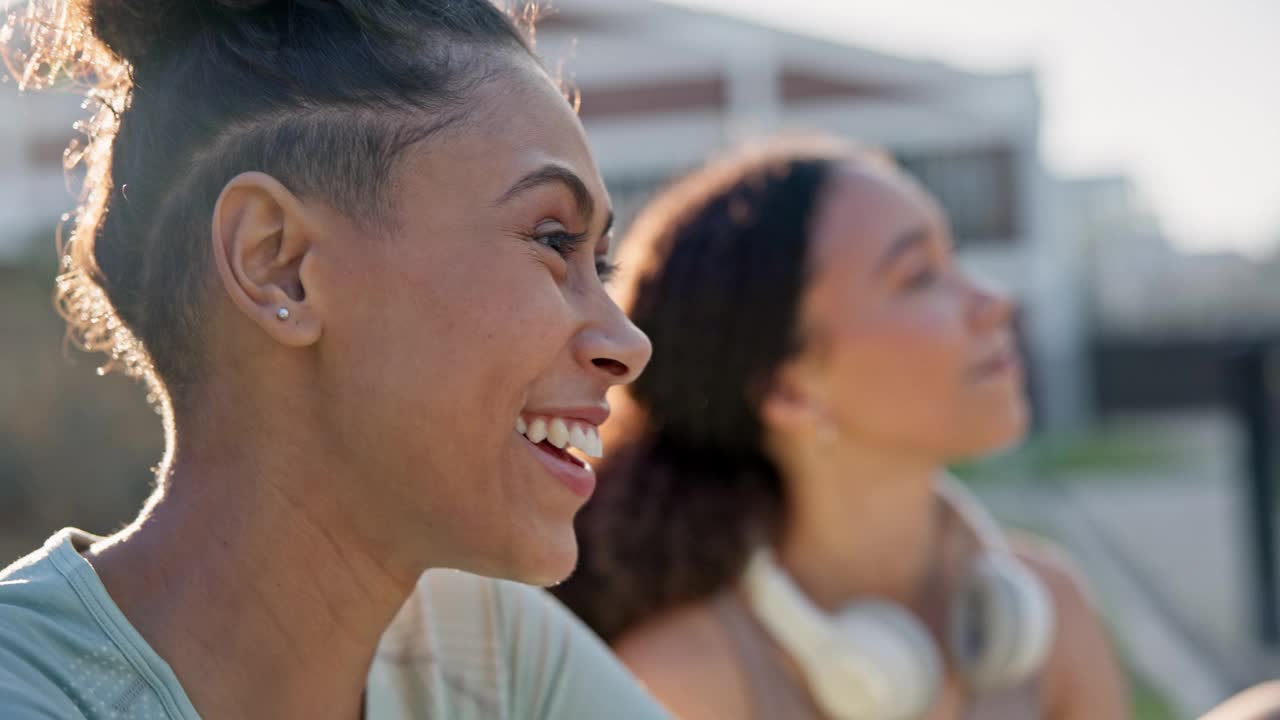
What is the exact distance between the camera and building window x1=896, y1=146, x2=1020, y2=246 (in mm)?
21641

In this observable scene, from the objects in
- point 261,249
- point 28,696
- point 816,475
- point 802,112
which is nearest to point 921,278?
point 816,475

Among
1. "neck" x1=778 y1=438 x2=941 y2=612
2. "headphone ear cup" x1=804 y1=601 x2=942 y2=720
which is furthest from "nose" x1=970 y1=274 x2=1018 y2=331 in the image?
"headphone ear cup" x1=804 y1=601 x2=942 y2=720

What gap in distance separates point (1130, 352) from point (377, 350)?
2164 centimetres

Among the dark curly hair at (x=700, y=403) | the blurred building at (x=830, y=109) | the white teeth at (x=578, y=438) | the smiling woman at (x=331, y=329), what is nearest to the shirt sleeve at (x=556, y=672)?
the smiling woman at (x=331, y=329)

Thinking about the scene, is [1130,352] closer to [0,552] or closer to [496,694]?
[0,552]

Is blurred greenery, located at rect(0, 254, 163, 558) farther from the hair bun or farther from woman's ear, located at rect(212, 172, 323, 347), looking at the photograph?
woman's ear, located at rect(212, 172, 323, 347)

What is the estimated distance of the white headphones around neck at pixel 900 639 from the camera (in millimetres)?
2973

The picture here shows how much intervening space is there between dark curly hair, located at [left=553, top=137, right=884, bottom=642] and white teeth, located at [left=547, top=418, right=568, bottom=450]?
57.6 inches

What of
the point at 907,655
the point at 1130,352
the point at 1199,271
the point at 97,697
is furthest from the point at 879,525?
the point at 1199,271

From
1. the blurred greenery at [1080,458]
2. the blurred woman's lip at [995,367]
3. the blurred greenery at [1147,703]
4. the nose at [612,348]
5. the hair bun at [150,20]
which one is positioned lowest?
the blurred greenery at [1080,458]

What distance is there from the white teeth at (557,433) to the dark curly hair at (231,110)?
30cm

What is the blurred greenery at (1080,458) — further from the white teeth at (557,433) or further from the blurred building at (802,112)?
the white teeth at (557,433)

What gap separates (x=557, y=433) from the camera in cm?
168

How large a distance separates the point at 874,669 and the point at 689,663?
14.7 inches
